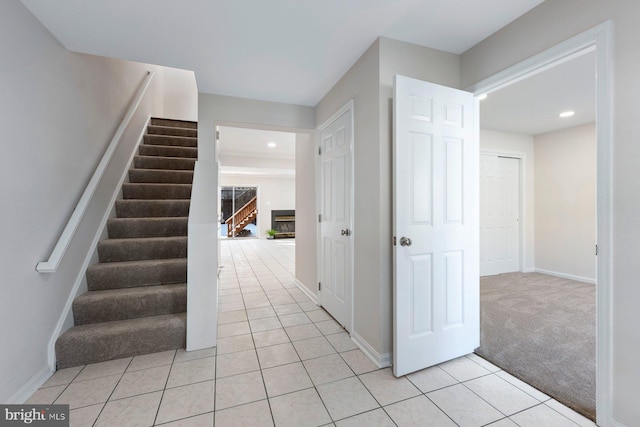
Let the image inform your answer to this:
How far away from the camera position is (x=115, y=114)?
120 inches

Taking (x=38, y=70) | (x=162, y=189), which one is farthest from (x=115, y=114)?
(x=38, y=70)

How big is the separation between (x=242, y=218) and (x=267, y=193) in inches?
60.8

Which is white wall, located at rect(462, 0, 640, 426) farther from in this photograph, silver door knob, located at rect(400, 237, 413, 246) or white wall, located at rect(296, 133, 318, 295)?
white wall, located at rect(296, 133, 318, 295)

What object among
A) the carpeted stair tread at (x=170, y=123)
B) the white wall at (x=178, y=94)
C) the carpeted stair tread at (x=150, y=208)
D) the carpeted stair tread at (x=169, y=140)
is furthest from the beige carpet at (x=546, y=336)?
the white wall at (x=178, y=94)

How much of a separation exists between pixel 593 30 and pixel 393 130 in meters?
1.12

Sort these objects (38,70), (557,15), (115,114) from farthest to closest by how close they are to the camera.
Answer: (115,114) < (38,70) < (557,15)

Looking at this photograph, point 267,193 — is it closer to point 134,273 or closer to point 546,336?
point 134,273

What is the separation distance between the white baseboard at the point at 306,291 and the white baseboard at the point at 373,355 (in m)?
1.06

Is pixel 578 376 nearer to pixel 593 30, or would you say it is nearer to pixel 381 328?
pixel 381 328

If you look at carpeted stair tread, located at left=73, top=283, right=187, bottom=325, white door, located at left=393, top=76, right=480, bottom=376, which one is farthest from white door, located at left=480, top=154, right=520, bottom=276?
carpeted stair tread, located at left=73, top=283, right=187, bottom=325

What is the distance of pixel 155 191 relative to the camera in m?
3.39

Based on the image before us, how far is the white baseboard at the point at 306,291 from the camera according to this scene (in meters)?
3.28

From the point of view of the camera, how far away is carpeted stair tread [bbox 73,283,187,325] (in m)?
2.13

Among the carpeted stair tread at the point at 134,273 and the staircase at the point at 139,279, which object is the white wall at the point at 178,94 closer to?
the staircase at the point at 139,279
